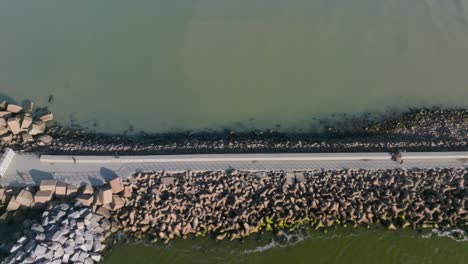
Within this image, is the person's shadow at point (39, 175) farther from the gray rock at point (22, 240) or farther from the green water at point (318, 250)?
the green water at point (318, 250)

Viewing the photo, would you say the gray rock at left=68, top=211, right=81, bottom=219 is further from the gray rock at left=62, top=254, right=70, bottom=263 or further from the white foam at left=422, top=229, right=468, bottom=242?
the white foam at left=422, top=229, right=468, bottom=242

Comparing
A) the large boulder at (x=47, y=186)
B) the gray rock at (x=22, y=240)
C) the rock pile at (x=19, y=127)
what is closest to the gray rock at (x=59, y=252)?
the gray rock at (x=22, y=240)

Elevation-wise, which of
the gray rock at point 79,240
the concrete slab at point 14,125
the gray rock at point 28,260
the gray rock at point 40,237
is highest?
the concrete slab at point 14,125

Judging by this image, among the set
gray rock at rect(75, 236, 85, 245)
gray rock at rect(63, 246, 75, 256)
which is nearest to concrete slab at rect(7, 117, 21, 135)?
gray rock at rect(75, 236, 85, 245)

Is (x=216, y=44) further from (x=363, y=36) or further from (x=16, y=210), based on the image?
(x=16, y=210)

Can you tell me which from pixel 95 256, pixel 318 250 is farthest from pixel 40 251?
pixel 318 250

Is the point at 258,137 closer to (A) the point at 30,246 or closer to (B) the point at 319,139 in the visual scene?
(B) the point at 319,139
